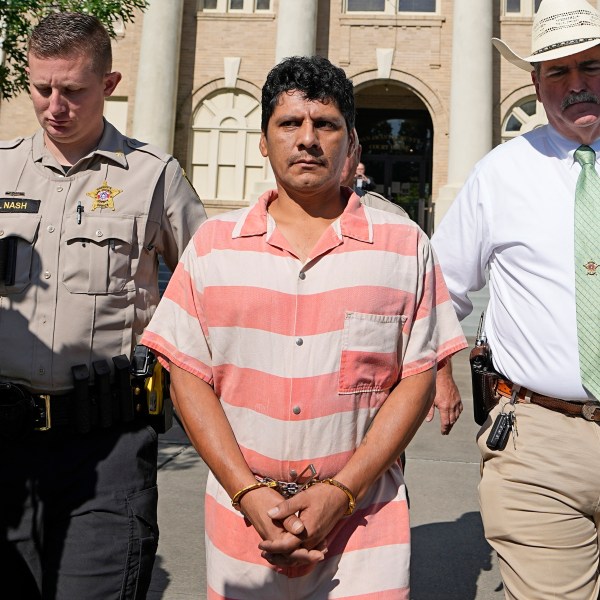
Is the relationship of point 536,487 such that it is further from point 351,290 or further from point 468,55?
point 468,55

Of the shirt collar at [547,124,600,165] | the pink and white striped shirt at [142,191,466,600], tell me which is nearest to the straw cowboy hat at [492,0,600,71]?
the shirt collar at [547,124,600,165]

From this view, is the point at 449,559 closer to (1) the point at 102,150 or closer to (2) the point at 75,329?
(2) the point at 75,329

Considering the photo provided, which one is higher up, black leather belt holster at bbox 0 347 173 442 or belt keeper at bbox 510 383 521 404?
belt keeper at bbox 510 383 521 404

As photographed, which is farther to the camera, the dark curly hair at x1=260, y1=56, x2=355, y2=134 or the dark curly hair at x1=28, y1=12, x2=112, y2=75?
the dark curly hair at x1=28, y1=12, x2=112, y2=75

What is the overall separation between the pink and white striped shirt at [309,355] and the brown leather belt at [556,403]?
85 cm

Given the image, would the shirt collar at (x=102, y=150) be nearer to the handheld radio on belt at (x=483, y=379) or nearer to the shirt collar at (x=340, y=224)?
the shirt collar at (x=340, y=224)

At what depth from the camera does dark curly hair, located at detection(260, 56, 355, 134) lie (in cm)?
A: 223

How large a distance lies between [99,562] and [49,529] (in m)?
0.21

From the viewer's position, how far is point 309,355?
6.95 ft

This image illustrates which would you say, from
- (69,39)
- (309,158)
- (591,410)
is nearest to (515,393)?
(591,410)

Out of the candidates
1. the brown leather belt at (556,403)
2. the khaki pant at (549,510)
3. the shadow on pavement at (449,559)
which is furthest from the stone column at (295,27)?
the khaki pant at (549,510)

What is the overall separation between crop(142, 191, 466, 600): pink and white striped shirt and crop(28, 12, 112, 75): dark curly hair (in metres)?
1.01

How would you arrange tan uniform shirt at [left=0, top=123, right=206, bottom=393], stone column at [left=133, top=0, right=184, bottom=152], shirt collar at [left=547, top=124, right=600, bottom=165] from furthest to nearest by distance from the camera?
1. stone column at [left=133, top=0, right=184, bottom=152]
2. shirt collar at [left=547, top=124, right=600, bottom=165]
3. tan uniform shirt at [left=0, top=123, right=206, bottom=393]

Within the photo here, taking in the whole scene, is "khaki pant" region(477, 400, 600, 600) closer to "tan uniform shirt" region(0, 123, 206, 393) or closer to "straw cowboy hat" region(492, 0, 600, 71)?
"straw cowboy hat" region(492, 0, 600, 71)
